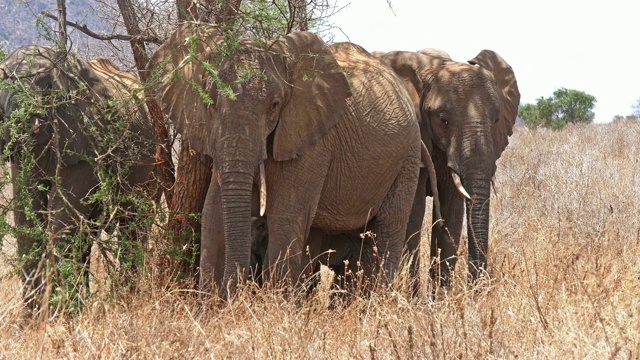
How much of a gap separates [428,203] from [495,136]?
3.78m

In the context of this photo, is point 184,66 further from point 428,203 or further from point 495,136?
point 428,203

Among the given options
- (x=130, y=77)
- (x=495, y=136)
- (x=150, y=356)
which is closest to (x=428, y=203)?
(x=495, y=136)

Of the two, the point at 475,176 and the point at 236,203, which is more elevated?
the point at 475,176

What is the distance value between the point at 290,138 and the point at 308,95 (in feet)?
1.07

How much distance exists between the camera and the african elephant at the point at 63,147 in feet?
20.9

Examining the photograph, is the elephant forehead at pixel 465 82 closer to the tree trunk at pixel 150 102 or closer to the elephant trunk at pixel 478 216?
the elephant trunk at pixel 478 216

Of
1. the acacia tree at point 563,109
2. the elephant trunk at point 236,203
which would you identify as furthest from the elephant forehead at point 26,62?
the acacia tree at point 563,109

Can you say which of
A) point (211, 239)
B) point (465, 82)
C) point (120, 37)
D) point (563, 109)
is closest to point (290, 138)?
point (211, 239)

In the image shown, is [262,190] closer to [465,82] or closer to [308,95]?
[308,95]

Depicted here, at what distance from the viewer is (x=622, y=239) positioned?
27.2 ft

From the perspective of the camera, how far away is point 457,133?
305 inches

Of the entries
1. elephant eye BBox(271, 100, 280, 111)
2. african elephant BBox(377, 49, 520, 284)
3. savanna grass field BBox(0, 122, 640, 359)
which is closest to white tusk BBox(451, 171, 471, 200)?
african elephant BBox(377, 49, 520, 284)

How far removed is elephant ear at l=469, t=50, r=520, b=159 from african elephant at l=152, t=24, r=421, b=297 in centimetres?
154

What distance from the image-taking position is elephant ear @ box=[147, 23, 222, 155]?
19.7 ft
